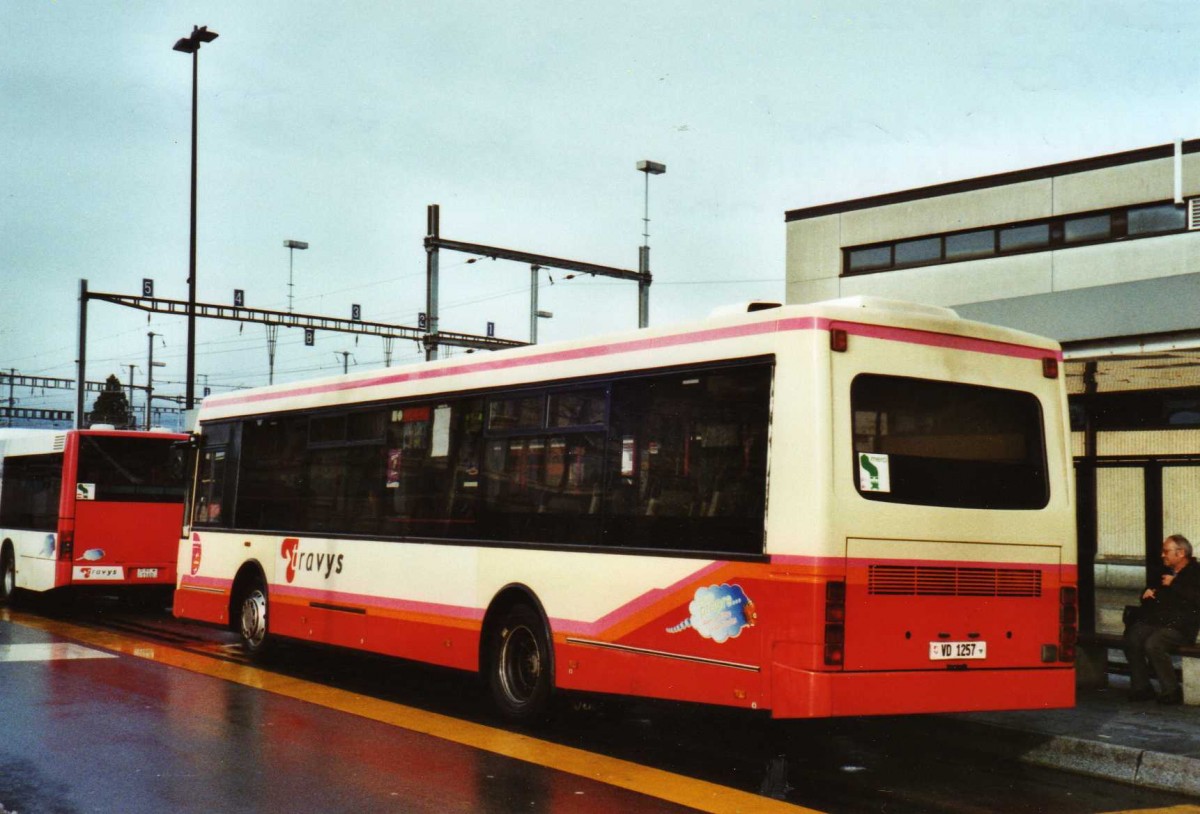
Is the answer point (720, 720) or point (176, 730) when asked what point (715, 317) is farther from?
point (176, 730)

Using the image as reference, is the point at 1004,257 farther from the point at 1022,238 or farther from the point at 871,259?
the point at 871,259

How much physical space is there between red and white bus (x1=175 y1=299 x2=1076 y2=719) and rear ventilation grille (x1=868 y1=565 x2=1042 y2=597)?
0.02 meters

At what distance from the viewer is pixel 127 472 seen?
66.9 feet

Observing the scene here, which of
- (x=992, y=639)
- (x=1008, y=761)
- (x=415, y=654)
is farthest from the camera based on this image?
(x=415, y=654)

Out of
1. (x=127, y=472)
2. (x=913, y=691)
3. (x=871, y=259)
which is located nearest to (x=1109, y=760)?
(x=913, y=691)

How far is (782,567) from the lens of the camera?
7.86 meters

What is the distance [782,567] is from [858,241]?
30143mm

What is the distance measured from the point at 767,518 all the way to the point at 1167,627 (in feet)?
15.6

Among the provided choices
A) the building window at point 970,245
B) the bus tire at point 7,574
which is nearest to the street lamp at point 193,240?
the bus tire at point 7,574

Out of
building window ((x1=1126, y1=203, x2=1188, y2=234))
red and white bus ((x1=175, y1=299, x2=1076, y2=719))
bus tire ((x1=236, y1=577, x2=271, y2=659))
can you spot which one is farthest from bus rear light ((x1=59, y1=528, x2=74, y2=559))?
building window ((x1=1126, y1=203, x2=1188, y2=234))

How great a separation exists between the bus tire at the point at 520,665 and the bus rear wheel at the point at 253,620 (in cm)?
440

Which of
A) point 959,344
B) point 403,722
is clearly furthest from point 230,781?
point 959,344

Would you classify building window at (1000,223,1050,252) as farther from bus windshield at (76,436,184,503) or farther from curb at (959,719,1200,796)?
curb at (959,719,1200,796)

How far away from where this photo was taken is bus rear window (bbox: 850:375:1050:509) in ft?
26.4
